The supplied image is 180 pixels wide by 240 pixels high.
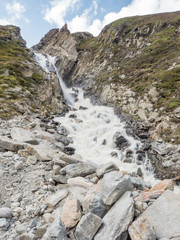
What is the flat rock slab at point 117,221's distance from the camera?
3215 mm

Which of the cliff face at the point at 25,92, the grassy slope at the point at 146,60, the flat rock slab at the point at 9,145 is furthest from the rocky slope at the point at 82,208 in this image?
the cliff face at the point at 25,92

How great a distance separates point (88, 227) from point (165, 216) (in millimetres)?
2020

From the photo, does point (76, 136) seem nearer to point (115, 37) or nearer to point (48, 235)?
point (48, 235)

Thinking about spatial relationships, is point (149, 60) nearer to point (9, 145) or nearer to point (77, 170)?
point (77, 170)

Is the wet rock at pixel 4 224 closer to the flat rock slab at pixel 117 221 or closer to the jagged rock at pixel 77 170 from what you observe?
the flat rock slab at pixel 117 221

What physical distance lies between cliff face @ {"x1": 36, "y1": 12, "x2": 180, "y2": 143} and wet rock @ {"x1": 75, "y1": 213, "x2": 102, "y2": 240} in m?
14.3

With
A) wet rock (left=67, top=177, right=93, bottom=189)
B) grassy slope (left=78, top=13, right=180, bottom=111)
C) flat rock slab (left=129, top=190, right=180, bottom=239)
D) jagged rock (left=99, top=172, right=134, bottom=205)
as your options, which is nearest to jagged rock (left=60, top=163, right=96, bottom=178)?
wet rock (left=67, top=177, right=93, bottom=189)

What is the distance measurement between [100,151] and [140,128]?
702 cm

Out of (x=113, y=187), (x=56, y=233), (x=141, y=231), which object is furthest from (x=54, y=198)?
(x=141, y=231)

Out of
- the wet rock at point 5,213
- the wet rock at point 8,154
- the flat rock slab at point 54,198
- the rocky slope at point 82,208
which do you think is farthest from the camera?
the wet rock at point 8,154

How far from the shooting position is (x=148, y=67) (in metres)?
33.0

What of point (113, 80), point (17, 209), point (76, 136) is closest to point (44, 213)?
point (17, 209)

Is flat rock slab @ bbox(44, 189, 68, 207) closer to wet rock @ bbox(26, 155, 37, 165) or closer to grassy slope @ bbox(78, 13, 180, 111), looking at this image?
wet rock @ bbox(26, 155, 37, 165)

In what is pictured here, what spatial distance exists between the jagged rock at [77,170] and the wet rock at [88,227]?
10.4 feet
